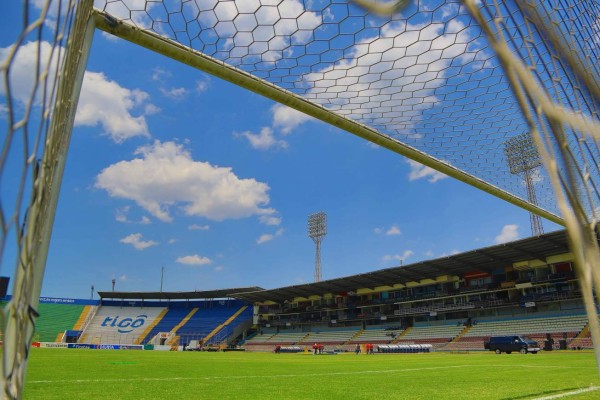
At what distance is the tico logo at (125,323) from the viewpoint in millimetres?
50928

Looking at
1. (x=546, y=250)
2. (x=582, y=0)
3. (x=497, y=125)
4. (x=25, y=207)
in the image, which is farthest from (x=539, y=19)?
(x=546, y=250)

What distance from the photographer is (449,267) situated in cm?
3400

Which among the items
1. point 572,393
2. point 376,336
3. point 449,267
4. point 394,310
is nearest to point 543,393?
point 572,393

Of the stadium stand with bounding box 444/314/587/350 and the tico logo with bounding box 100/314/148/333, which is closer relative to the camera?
the stadium stand with bounding box 444/314/587/350

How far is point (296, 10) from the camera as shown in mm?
3877

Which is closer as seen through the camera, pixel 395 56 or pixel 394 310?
pixel 395 56

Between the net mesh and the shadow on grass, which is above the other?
the net mesh

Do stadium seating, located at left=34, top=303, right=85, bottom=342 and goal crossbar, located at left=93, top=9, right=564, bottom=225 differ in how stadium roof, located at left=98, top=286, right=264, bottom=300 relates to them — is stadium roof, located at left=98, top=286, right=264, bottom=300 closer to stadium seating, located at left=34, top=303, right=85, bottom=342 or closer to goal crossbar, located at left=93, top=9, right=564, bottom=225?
stadium seating, located at left=34, top=303, right=85, bottom=342

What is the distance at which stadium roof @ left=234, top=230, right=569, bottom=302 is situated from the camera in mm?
27781

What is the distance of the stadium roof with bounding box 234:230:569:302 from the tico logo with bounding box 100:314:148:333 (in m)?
14.6

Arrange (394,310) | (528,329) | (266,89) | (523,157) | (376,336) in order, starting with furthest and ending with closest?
(394,310) → (376,336) → (528,329) → (523,157) → (266,89)

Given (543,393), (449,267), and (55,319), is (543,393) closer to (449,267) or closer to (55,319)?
(449,267)

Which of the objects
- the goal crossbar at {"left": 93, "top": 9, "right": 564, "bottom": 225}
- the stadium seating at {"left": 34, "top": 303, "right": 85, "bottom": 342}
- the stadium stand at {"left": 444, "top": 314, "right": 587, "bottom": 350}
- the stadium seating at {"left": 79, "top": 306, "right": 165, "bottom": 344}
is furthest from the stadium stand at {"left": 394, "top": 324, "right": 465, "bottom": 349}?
the stadium seating at {"left": 34, "top": 303, "right": 85, "bottom": 342}

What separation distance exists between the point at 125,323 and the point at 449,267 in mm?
39425
